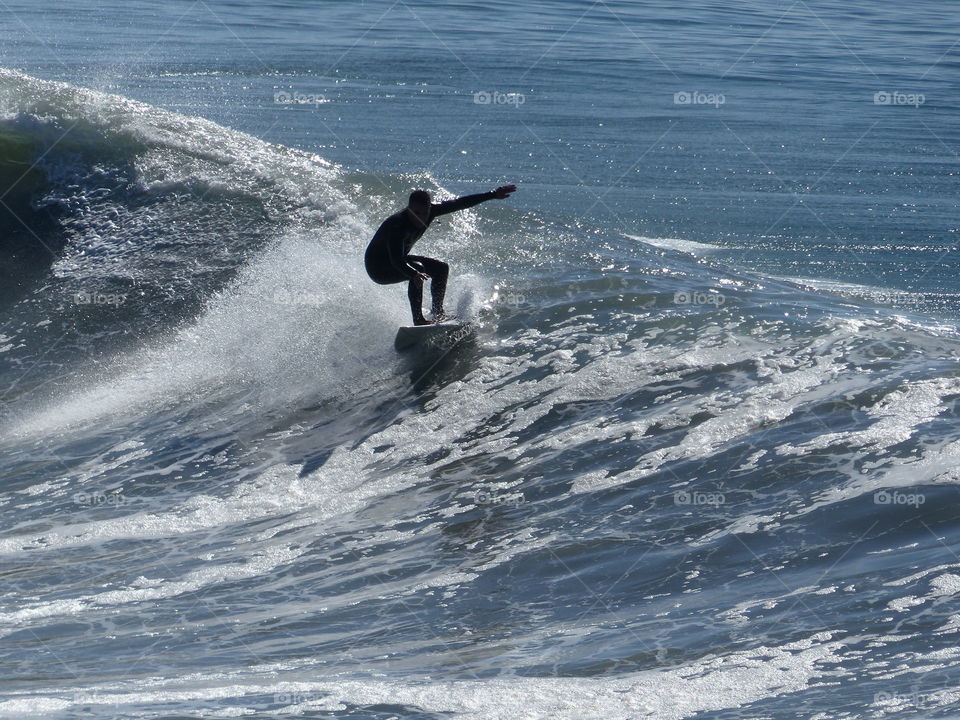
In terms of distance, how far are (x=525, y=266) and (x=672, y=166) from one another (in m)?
7.63

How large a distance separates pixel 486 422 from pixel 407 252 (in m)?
1.92

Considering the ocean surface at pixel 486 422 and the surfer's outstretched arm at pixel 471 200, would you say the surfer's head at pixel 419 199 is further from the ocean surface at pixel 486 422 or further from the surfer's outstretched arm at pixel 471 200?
the ocean surface at pixel 486 422

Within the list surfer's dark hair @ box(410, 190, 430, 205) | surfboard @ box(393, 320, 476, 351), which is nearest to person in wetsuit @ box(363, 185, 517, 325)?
surfer's dark hair @ box(410, 190, 430, 205)

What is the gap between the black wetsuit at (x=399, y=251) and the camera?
35.1 feet

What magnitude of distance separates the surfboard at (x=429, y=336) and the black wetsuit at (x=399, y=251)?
1.85 feet

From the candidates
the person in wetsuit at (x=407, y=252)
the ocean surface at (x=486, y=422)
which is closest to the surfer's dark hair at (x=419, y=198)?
the person in wetsuit at (x=407, y=252)

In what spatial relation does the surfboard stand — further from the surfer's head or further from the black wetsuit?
the surfer's head

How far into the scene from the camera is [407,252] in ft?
35.6

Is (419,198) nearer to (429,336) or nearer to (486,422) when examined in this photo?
(429,336)

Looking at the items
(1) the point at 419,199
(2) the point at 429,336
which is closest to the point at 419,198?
(1) the point at 419,199

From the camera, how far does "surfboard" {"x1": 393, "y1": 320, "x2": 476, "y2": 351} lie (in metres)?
11.3

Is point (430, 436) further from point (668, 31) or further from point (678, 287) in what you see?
point (668, 31)

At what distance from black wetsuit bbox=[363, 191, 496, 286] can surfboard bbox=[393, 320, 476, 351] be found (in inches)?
22.2

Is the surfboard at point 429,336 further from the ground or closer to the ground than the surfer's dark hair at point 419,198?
closer to the ground
